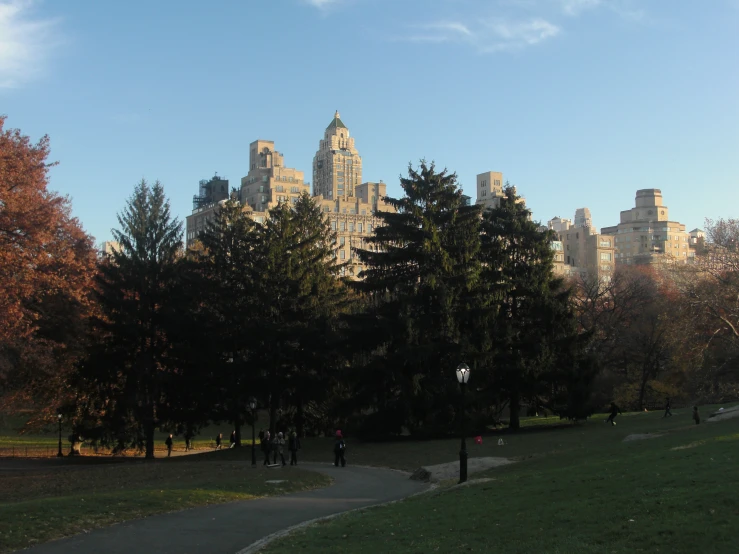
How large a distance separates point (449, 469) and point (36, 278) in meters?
19.7

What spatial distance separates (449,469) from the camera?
2692cm

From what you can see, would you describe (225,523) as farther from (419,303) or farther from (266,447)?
(419,303)

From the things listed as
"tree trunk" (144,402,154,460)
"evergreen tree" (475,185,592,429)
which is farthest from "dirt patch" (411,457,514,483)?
"tree trunk" (144,402,154,460)

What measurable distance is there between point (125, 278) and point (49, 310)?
763cm

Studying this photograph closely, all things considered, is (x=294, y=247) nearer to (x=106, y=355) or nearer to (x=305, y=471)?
(x=106, y=355)

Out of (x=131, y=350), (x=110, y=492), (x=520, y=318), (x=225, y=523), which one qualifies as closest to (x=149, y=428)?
(x=131, y=350)

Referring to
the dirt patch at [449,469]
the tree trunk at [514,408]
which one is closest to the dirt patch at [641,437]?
the dirt patch at [449,469]

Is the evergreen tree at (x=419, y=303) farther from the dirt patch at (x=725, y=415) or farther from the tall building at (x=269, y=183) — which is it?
the tall building at (x=269, y=183)

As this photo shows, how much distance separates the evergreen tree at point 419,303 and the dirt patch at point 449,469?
1242cm

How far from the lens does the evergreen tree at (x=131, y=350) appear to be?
43.9 meters

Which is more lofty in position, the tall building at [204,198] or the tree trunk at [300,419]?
the tall building at [204,198]

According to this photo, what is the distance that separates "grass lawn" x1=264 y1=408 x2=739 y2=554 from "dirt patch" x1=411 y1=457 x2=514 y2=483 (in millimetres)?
4888

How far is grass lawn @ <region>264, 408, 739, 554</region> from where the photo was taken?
10922 mm

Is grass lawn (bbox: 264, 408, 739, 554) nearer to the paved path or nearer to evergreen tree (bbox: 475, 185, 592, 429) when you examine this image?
the paved path
